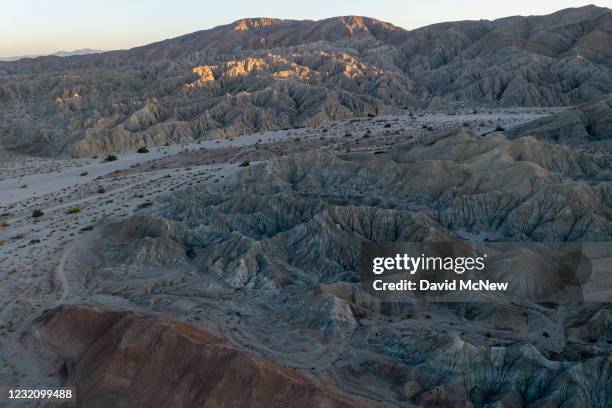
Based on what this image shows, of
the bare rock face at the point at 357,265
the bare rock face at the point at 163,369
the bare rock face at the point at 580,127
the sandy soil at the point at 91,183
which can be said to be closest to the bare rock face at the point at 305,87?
the sandy soil at the point at 91,183

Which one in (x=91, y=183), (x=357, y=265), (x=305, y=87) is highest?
(x=305, y=87)

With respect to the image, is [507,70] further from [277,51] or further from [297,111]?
[277,51]

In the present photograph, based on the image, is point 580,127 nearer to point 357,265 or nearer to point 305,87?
point 357,265

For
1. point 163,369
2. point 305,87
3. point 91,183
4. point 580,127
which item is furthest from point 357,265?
point 305,87

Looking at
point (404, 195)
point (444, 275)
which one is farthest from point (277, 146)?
point (444, 275)

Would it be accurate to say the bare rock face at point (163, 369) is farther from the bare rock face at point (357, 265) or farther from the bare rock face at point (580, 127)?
the bare rock face at point (580, 127)

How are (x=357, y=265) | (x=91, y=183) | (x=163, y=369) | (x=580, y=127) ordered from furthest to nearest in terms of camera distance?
(x=91, y=183) → (x=580, y=127) → (x=357, y=265) → (x=163, y=369)

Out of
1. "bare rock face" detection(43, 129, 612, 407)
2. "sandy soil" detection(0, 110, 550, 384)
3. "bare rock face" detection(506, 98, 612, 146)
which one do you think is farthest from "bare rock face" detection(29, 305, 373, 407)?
"bare rock face" detection(506, 98, 612, 146)
